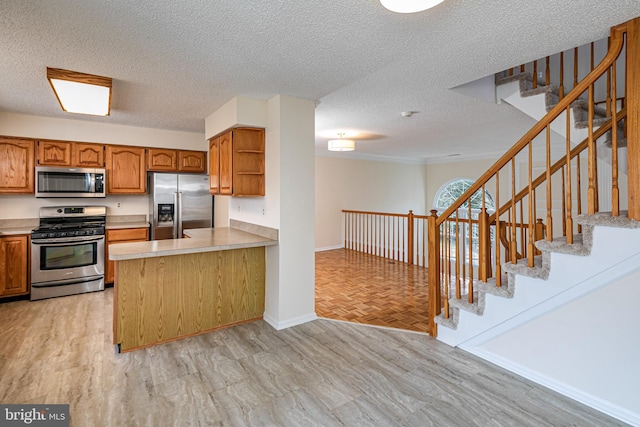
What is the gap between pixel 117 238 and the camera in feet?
14.1

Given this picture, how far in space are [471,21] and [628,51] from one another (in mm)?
971

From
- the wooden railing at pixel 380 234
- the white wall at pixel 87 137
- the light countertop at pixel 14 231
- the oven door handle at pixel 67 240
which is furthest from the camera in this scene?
the wooden railing at pixel 380 234

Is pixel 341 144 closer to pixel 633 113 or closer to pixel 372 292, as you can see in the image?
pixel 372 292

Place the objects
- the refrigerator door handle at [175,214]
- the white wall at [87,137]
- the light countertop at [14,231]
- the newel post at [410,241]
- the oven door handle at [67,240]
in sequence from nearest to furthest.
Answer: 1. the light countertop at [14,231]
2. the oven door handle at [67,240]
3. the white wall at [87,137]
4. the refrigerator door handle at [175,214]
5. the newel post at [410,241]

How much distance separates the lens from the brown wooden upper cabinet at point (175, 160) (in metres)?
4.66

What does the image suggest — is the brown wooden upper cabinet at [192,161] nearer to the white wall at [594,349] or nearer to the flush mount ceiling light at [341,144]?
the flush mount ceiling light at [341,144]

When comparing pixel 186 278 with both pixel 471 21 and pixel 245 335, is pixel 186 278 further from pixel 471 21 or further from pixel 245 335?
pixel 471 21

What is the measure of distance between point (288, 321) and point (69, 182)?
3510 millimetres

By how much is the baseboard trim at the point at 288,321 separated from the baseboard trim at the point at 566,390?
151 centimetres

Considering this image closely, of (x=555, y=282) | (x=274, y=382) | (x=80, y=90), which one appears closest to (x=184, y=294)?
(x=274, y=382)

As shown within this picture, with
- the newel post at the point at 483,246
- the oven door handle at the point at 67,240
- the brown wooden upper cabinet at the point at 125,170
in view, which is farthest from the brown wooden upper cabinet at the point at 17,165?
the newel post at the point at 483,246

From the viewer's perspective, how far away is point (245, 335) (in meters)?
2.92

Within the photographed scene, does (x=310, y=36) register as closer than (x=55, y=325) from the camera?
Yes

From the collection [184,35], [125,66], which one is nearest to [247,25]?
[184,35]
